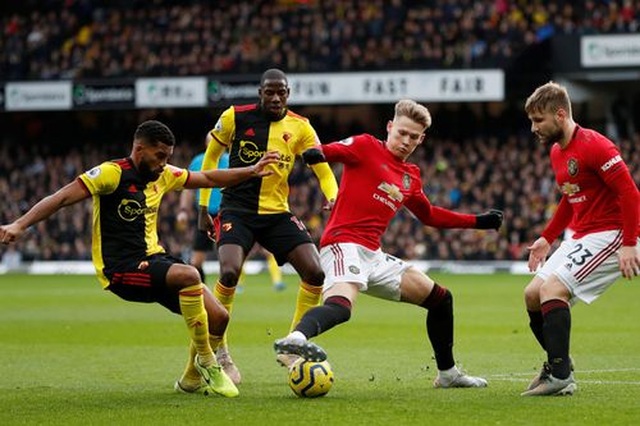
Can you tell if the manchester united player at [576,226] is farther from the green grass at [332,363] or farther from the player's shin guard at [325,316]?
the player's shin guard at [325,316]

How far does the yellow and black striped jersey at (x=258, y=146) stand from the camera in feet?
36.2

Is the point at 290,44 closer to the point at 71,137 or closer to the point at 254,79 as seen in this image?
the point at 254,79

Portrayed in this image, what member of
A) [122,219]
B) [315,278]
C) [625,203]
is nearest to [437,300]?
[315,278]

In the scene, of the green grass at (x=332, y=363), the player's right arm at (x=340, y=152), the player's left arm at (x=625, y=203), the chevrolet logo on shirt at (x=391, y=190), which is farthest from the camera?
the chevrolet logo on shirt at (x=391, y=190)

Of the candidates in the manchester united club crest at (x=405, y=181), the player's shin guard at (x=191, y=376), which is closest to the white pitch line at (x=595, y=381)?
the manchester united club crest at (x=405, y=181)

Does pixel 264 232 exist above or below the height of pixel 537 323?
above

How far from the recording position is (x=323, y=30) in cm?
3753

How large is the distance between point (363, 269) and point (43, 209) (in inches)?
90.8

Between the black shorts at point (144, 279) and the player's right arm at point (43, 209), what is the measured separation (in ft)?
2.09

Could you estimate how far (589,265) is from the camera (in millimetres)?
9102

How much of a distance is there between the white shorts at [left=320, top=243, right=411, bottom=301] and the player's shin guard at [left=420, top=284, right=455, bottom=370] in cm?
34

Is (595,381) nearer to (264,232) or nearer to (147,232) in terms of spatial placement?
(264,232)

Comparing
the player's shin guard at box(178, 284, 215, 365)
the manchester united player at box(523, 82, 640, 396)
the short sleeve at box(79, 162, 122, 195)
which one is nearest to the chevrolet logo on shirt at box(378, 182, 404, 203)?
the manchester united player at box(523, 82, 640, 396)

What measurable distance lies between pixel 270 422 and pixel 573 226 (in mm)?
2898
